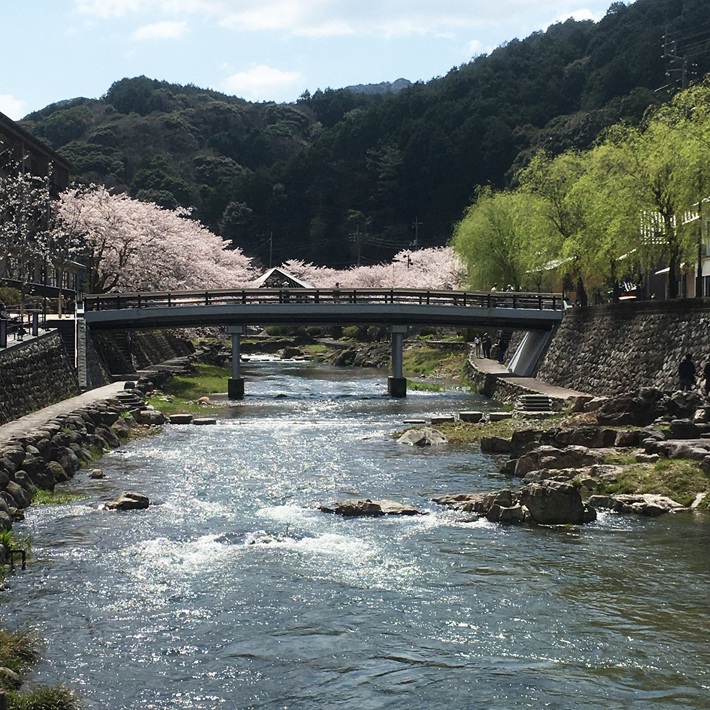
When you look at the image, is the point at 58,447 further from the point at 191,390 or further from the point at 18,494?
the point at 191,390

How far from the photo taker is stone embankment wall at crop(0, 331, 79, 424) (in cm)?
2975

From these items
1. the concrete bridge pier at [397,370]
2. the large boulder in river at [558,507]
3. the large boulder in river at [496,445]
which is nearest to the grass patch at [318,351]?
the concrete bridge pier at [397,370]

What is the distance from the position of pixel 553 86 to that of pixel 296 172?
43443 millimetres

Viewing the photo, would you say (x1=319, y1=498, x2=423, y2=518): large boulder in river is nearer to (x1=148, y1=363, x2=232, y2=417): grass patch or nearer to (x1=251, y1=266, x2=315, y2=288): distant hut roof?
(x1=148, y1=363, x2=232, y2=417): grass patch

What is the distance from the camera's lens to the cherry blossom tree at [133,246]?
58.6 m

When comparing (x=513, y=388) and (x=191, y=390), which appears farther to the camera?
(x=191, y=390)

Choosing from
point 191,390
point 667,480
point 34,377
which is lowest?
point 191,390

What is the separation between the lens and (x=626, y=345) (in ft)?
133

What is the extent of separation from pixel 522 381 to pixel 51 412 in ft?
83.6

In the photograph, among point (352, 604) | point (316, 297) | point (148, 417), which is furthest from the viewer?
point (316, 297)

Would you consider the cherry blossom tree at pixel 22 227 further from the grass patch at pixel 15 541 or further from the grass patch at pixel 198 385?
the grass patch at pixel 15 541

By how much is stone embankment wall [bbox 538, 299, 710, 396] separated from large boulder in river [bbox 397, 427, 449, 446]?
9737 mm

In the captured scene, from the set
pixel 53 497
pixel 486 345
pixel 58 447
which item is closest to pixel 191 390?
pixel 486 345

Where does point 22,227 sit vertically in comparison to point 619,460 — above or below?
above
